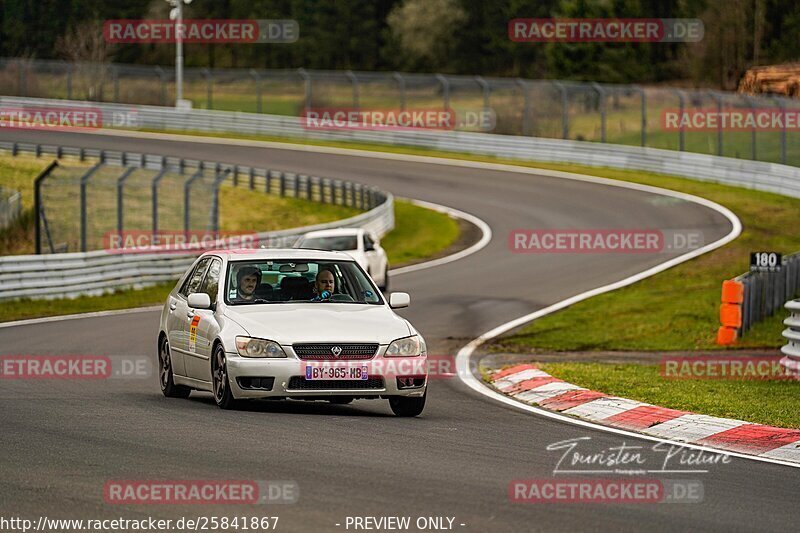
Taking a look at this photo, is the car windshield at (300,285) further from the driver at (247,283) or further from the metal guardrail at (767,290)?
the metal guardrail at (767,290)

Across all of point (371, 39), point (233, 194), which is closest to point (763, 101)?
point (233, 194)

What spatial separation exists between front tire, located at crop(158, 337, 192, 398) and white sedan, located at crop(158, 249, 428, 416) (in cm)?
2

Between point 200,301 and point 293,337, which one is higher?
point 200,301

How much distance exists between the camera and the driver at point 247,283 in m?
12.0

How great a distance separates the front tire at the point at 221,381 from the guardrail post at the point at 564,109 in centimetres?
4109

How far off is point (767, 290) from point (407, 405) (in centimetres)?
1103

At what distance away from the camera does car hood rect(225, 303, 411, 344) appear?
11000 millimetres

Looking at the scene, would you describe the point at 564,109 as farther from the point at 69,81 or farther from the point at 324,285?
the point at 324,285

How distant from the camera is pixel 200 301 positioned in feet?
38.4

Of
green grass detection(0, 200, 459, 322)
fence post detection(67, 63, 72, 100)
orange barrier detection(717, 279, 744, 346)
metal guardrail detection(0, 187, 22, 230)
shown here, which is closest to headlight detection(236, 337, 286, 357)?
orange barrier detection(717, 279, 744, 346)

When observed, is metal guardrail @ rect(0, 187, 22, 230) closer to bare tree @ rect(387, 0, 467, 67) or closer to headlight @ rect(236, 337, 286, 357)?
headlight @ rect(236, 337, 286, 357)

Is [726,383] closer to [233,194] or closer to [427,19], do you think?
[233,194]

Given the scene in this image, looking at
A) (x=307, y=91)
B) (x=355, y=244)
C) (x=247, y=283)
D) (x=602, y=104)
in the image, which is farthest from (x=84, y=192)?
(x=307, y=91)

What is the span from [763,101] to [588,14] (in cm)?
4445
